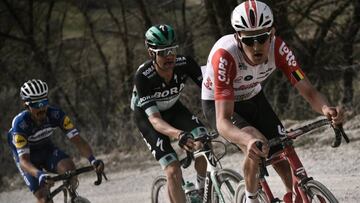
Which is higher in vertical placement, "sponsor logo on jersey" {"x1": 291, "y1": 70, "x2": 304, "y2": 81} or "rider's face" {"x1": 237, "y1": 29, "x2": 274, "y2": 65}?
"rider's face" {"x1": 237, "y1": 29, "x2": 274, "y2": 65}

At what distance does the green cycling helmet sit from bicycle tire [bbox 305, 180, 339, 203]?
2223mm

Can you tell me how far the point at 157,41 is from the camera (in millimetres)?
6504

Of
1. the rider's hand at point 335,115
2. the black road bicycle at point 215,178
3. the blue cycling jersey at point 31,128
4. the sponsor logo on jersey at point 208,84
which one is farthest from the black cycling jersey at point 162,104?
the rider's hand at point 335,115

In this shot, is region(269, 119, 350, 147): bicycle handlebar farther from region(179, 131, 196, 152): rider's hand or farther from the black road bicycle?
the black road bicycle

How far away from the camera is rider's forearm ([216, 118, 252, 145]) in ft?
15.5

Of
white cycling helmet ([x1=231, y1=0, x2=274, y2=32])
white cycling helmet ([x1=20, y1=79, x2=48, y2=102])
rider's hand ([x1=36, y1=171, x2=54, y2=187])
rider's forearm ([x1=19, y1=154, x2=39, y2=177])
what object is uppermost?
white cycling helmet ([x1=231, y1=0, x2=274, y2=32])

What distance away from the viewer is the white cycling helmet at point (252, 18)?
4.95 metres

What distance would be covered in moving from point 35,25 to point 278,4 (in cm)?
875

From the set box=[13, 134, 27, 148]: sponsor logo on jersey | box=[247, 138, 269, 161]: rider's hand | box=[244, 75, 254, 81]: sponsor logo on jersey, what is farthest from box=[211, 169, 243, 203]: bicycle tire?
box=[13, 134, 27, 148]: sponsor logo on jersey

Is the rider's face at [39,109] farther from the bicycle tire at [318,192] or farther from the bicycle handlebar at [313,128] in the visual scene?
the bicycle tire at [318,192]

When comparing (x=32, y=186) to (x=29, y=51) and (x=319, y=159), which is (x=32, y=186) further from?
(x=29, y=51)

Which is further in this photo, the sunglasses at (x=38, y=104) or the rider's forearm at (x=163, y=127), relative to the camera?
the sunglasses at (x=38, y=104)

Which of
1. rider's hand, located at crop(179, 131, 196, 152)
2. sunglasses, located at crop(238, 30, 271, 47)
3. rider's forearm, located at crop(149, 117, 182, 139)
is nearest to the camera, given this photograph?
sunglasses, located at crop(238, 30, 271, 47)

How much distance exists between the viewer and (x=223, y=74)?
5.15 metres
